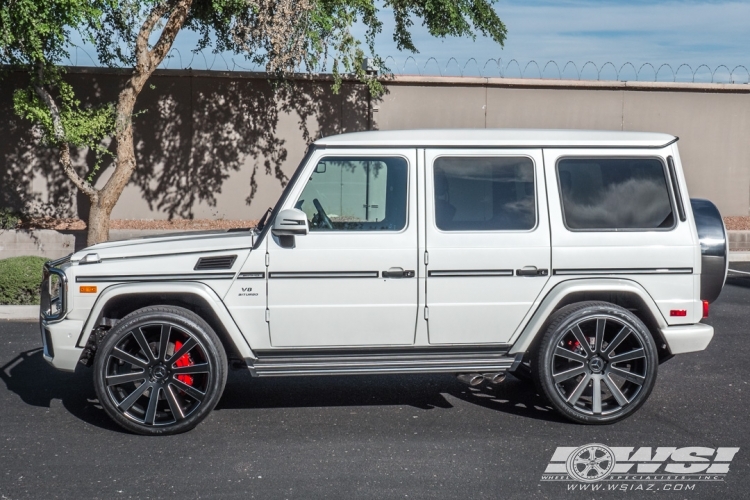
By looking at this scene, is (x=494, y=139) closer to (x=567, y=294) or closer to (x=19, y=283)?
(x=567, y=294)

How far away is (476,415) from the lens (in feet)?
20.7

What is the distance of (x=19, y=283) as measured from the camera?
412 inches

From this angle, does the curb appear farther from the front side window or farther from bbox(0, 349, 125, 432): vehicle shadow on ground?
the front side window

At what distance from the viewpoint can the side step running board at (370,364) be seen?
5840 millimetres

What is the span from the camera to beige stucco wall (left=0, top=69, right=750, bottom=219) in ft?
54.9

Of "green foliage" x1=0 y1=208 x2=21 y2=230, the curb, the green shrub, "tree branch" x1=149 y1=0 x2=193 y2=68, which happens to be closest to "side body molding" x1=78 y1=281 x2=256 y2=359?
the curb

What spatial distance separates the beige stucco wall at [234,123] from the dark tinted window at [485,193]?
11.4 meters

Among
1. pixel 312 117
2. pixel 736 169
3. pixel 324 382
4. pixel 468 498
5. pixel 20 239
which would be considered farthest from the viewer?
pixel 736 169

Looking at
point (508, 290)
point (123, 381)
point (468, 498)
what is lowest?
point (468, 498)

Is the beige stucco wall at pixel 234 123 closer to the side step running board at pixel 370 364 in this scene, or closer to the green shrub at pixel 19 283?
the green shrub at pixel 19 283

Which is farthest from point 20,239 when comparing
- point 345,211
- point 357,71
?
point 345,211

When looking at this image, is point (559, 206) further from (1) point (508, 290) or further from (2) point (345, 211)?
(2) point (345, 211)

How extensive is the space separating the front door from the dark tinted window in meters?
0.24

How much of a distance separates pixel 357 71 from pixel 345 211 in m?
8.39
